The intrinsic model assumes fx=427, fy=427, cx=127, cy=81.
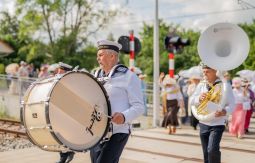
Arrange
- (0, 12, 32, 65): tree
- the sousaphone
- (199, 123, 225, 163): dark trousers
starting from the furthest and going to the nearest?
(0, 12, 32, 65): tree → the sousaphone → (199, 123, 225, 163): dark trousers

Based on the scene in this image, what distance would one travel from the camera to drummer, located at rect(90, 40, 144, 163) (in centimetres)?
389

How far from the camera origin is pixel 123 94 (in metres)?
3.99

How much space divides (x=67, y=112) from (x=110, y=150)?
60 centimetres

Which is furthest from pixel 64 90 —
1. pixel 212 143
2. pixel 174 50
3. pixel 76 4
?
pixel 76 4

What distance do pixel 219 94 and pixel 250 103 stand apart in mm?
5880

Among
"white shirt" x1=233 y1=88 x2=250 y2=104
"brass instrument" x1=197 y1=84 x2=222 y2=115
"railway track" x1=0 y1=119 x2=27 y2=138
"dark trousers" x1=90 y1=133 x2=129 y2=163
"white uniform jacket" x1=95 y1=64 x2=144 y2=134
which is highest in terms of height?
"white uniform jacket" x1=95 y1=64 x2=144 y2=134

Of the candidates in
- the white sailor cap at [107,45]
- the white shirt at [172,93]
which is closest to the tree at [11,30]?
the white shirt at [172,93]

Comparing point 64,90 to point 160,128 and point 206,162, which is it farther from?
point 160,128

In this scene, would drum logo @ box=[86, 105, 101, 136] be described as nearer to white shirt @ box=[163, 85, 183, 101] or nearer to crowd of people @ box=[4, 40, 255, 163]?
crowd of people @ box=[4, 40, 255, 163]

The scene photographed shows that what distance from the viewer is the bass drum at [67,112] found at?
3459 mm

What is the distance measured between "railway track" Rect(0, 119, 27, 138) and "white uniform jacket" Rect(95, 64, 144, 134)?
22.1ft

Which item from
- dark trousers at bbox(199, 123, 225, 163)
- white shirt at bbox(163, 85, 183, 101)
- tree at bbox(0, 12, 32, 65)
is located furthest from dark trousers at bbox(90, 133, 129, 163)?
tree at bbox(0, 12, 32, 65)

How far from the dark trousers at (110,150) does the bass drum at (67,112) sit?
200 millimetres

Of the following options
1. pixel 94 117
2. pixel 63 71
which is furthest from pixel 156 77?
pixel 94 117
